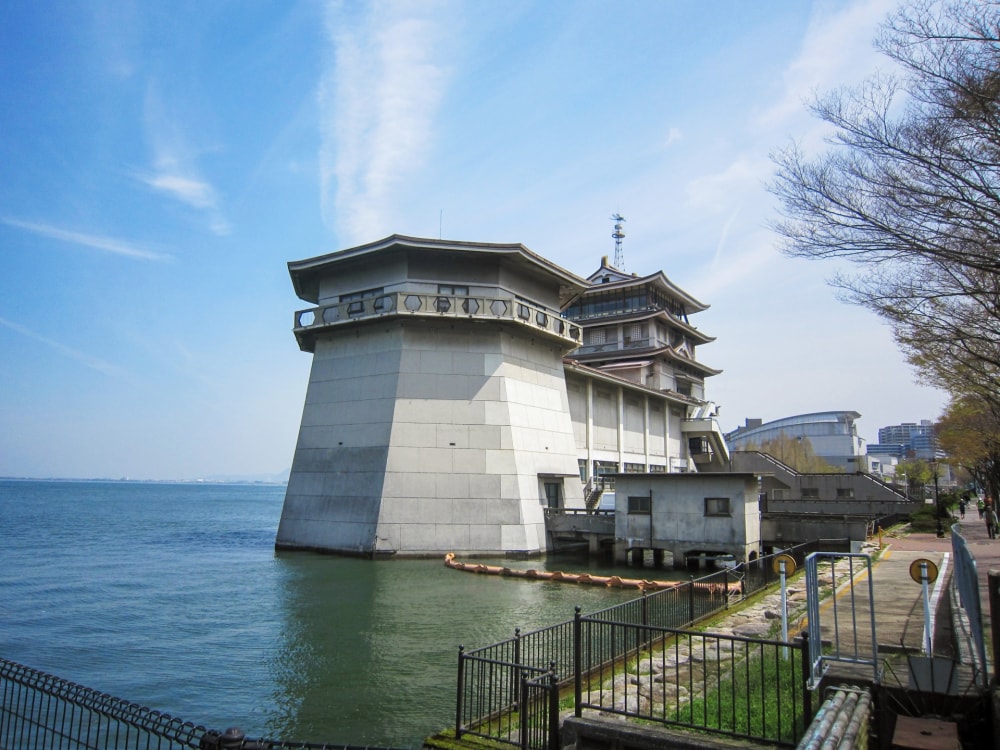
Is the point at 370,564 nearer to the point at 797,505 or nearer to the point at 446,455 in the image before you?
the point at 446,455

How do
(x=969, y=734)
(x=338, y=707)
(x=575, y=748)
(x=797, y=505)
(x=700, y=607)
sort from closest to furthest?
(x=969, y=734) → (x=575, y=748) → (x=338, y=707) → (x=700, y=607) → (x=797, y=505)

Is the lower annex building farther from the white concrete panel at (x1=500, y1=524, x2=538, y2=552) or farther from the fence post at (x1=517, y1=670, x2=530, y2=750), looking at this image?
the fence post at (x1=517, y1=670, x2=530, y2=750)

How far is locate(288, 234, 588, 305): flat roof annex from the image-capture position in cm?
2918

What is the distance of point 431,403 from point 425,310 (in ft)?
12.9

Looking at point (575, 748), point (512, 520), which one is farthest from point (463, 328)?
point (575, 748)

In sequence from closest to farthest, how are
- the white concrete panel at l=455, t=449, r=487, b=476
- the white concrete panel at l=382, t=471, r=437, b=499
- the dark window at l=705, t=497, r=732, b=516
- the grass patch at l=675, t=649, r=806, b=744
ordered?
the grass patch at l=675, t=649, r=806, b=744, the dark window at l=705, t=497, r=732, b=516, the white concrete panel at l=382, t=471, r=437, b=499, the white concrete panel at l=455, t=449, r=487, b=476

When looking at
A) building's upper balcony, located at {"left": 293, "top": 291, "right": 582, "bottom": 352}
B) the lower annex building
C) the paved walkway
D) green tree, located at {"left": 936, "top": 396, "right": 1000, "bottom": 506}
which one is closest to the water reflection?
the lower annex building

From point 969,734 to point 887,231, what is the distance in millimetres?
7506

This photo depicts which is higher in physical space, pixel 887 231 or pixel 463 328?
pixel 463 328

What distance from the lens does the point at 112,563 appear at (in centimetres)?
3116

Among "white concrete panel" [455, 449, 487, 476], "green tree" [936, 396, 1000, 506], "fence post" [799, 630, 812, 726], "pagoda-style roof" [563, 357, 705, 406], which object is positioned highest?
"pagoda-style roof" [563, 357, 705, 406]

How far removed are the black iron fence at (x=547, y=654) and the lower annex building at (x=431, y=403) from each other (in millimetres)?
10371

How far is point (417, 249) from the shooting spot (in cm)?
2947

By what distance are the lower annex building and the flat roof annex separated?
0.07m
